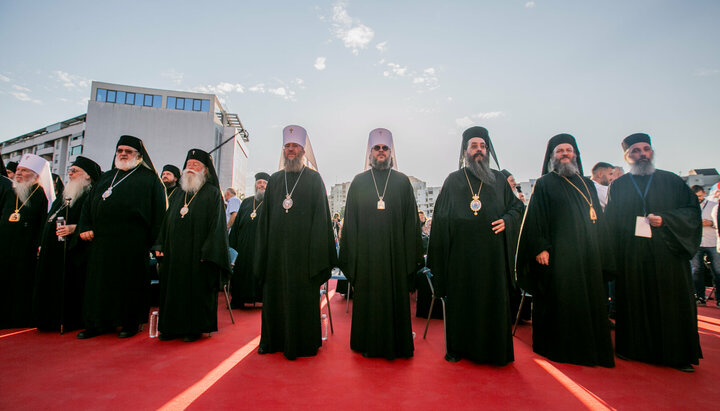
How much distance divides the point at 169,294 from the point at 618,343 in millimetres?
5236

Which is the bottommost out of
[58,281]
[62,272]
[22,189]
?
[58,281]

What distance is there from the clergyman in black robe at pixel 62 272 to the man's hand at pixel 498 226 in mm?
5216

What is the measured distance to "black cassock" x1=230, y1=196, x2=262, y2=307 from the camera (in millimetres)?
5660

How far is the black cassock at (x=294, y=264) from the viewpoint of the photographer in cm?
330

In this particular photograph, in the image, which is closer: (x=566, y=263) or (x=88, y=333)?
(x=566, y=263)

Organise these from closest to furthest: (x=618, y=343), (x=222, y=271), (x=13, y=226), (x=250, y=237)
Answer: (x=618, y=343)
(x=222, y=271)
(x=13, y=226)
(x=250, y=237)

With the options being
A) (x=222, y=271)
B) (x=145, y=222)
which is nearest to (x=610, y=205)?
(x=222, y=271)

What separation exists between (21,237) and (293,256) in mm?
4330

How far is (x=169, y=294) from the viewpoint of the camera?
378cm

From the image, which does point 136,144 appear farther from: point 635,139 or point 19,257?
point 635,139

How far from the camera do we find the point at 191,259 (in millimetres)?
3895

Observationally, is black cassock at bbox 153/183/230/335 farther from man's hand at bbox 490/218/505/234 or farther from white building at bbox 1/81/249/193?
white building at bbox 1/81/249/193

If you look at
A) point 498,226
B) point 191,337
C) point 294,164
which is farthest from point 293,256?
point 498,226

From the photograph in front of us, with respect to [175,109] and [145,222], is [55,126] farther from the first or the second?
[145,222]
